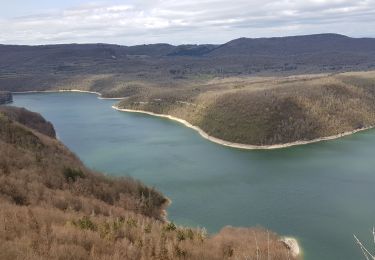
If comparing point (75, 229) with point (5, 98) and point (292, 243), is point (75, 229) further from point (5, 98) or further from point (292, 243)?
point (5, 98)

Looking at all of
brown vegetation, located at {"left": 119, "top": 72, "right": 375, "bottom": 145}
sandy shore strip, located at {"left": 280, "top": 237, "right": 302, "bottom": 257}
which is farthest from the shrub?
brown vegetation, located at {"left": 119, "top": 72, "right": 375, "bottom": 145}

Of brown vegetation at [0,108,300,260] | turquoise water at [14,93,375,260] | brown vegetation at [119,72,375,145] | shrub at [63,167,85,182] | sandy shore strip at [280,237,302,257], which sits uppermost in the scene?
brown vegetation at [0,108,300,260]

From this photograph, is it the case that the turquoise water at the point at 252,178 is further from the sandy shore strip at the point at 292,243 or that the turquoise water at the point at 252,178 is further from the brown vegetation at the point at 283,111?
the brown vegetation at the point at 283,111

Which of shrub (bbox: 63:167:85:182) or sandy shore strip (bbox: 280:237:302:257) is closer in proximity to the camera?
shrub (bbox: 63:167:85:182)

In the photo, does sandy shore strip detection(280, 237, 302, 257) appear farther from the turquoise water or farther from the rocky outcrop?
the rocky outcrop

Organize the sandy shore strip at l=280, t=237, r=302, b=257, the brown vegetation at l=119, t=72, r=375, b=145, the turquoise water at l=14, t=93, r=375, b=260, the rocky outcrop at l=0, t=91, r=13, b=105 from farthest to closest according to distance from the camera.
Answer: the rocky outcrop at l=0, t=91, r=13, b=105 < the brown vegetation at l=119, t=72, r=375, b=145 < the turquoise water at l=14, t=93, r=375, b=260 < the sandy shore strip at l=280, t=237, r=302, b=257

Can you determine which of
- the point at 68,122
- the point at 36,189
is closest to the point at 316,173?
the point at 36,189

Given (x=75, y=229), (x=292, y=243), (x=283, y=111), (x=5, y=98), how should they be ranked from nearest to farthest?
(x=75, y=229), (x=292, y=243), (x=283, y=111), (x=5, y=98)

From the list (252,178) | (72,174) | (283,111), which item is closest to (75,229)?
(72,174)

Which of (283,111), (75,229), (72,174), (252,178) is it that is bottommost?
(252,178)
